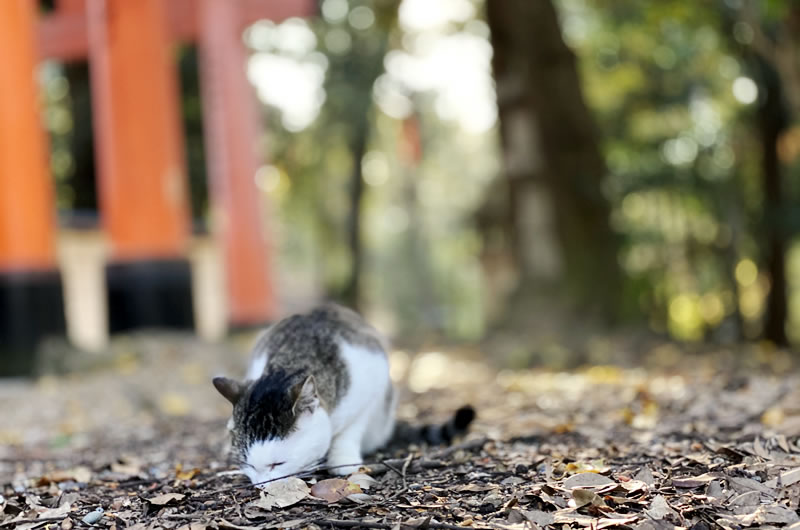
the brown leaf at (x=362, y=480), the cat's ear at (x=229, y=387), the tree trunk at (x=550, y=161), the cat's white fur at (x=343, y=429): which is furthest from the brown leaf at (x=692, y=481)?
the tree trunk at (x=550, y=161)

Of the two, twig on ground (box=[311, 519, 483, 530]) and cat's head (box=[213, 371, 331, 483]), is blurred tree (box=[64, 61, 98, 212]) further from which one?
twig on ground (box=[311, 519, 483, 530])

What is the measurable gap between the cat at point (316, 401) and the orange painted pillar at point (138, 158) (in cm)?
512

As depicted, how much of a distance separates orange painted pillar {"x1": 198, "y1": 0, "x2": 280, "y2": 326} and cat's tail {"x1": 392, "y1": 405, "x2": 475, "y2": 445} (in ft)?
19.9

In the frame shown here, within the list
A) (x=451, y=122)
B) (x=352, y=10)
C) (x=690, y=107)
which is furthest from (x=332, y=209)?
(x=690, y=107)

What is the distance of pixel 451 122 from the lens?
34.1 m

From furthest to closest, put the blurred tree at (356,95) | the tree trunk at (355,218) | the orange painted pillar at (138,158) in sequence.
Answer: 1. the tree trunk at (355,218)
2. the blurred tree at (356,95)
3. the orange painted pillar at (138,158)

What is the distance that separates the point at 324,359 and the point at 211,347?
4.63m

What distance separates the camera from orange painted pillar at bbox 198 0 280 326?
9.73 m

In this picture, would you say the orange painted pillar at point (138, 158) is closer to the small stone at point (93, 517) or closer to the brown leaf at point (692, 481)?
the small stone at point (93, 517)

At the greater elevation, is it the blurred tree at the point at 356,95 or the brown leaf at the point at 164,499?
the blurred tree at the point at 356,95

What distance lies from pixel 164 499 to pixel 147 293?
243 inches

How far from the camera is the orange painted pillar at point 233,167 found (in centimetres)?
973

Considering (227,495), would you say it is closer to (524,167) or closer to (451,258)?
(524,167)

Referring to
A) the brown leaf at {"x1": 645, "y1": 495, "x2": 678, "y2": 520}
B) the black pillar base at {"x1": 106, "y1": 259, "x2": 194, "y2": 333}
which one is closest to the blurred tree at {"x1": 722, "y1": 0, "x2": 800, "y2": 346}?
the black pillar base at {"x1": 106, "y1": 259, "x2": 194, "y2": 333}
